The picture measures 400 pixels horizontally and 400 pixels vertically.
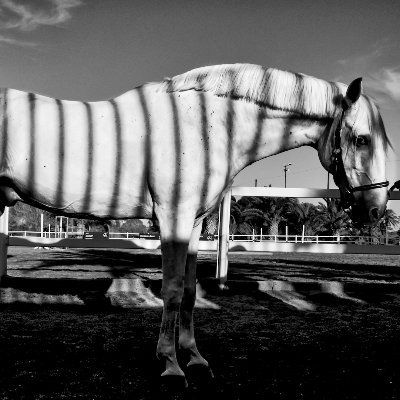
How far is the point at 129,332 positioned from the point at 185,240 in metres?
1.40

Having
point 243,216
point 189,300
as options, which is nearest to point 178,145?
point 189,300

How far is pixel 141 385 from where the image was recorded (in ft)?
6.93

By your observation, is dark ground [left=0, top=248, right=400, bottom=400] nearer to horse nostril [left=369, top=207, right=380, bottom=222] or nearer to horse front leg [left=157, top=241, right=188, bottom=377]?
horse front leg [left=157, top=241, right=188, bottom=377]

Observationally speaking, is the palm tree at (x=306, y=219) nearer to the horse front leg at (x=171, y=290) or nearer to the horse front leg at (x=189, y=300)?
the horse front leg at (x=189, y=300)

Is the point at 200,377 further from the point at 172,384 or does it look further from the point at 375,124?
the point at 375,124

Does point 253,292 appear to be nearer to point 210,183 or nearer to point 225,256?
point 225,256

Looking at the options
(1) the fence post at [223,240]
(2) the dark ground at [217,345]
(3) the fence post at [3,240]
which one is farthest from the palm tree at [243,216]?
(2) the dark ground at [217,345]

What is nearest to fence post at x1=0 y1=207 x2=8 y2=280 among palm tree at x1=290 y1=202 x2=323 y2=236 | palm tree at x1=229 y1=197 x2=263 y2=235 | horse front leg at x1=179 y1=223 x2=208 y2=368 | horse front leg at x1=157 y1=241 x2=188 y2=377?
horse front leg at x1=179 y1=223 x2=208 y2=368

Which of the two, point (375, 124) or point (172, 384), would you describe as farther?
point (375, 124)

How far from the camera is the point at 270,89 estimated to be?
242 cm

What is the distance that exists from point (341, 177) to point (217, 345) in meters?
1.41

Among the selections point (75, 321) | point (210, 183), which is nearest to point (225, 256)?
point (75, 321)

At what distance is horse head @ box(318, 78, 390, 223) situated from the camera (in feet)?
7.70

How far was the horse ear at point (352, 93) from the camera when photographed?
226 cm
